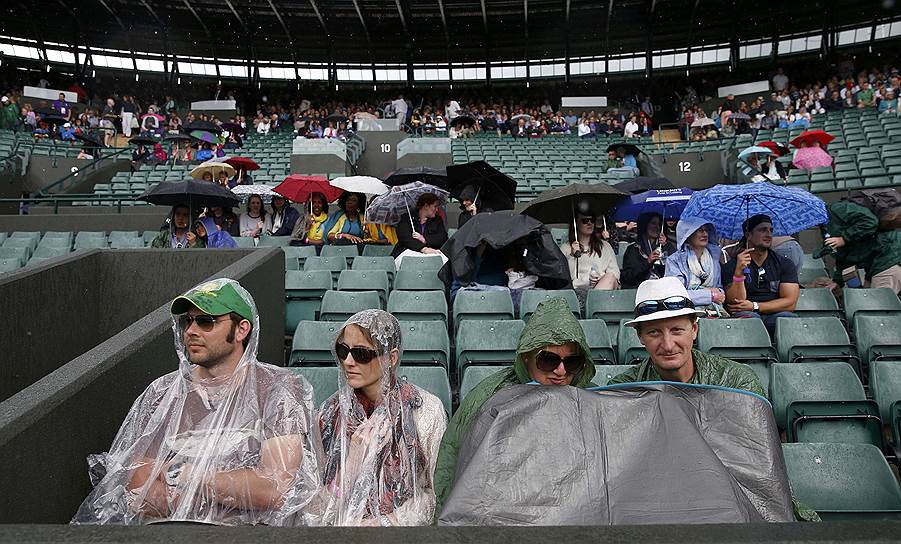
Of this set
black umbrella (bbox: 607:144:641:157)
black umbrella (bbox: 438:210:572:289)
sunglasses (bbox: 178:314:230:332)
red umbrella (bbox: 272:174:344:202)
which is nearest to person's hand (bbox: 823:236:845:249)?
black umbrella (bbox: 438:210:572:289)

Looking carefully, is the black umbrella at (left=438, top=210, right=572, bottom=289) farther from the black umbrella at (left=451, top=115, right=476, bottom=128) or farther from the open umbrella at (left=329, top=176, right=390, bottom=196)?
the black umbrella at (left=451, top=115, right=476, bottom=128)

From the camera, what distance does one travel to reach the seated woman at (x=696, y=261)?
5.20 m

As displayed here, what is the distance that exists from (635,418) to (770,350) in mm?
3302

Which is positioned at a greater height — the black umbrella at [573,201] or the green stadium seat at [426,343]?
the black umbrella at [573,201]

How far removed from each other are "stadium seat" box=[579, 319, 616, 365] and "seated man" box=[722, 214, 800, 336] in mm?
1247

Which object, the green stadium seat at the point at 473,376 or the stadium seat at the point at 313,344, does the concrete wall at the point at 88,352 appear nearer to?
the stadium seat at the point at 313,344

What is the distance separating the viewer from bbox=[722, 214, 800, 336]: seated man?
5090 mm

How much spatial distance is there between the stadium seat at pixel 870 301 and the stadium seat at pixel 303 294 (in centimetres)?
421

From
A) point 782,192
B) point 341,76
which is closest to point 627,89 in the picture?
point 341,76

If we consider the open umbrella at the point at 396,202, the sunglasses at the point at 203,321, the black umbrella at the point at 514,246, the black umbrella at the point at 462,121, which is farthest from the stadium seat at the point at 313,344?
the black umbrella at the point at 462,121

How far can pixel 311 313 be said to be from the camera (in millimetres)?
5711

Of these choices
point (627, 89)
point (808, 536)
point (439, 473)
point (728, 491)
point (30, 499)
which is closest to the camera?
point (808, 536)

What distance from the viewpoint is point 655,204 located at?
21.8 ft

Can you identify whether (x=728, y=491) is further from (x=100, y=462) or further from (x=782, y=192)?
(x=782, y=192)
